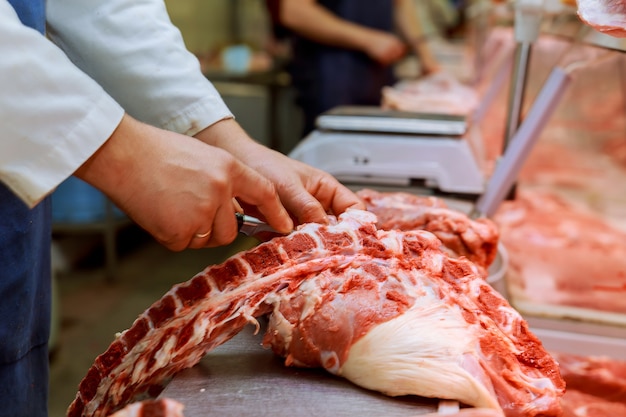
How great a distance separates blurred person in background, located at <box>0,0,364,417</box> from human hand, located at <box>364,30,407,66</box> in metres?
2.33

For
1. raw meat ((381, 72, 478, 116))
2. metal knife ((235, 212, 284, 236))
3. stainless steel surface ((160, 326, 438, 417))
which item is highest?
metal knife ((235, 212, 284, 236))

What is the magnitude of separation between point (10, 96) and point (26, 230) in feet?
1.46

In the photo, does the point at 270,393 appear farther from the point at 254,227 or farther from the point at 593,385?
the point at 593,385

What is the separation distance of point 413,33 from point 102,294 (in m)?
3.18

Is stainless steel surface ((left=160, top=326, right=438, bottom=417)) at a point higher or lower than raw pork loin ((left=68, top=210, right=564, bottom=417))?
lower

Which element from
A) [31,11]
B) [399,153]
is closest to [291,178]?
[31,11]

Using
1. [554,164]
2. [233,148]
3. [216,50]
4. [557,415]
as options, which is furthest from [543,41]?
[216,50]

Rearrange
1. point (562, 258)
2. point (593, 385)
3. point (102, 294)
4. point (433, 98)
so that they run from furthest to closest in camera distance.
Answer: point (102, 294)
point (433, 98)
point (562, 258)
point (593, 385)

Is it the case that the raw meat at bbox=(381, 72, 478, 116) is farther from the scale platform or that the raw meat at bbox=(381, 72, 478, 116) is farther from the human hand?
the scale platform

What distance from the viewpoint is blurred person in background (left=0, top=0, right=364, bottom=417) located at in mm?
963

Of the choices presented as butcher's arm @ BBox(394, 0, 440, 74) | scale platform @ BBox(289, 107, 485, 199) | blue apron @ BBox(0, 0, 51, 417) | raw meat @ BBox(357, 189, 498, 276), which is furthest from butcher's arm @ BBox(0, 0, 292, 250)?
butcher's arm @ BBox(394, 0, 440, 74)

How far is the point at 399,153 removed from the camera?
7.30 ft

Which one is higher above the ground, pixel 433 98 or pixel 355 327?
pixel 355 327

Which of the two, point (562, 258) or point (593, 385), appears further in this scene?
point (562, 258)
